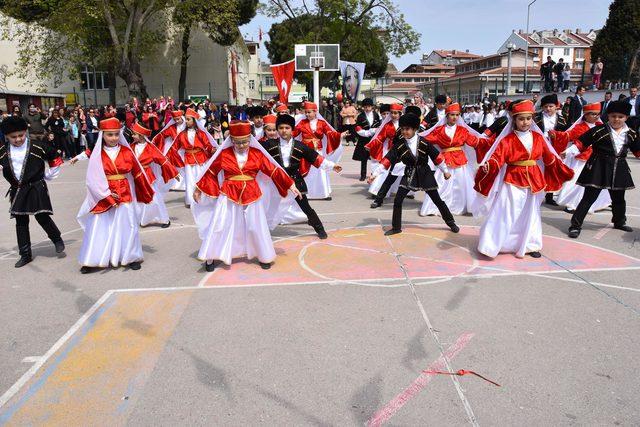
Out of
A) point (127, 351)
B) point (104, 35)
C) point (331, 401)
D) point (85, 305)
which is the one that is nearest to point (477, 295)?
point (331, 401)

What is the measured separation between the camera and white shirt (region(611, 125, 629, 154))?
7.59 meters

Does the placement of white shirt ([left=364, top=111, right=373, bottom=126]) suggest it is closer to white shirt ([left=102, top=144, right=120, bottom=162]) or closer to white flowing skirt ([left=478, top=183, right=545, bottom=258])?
white flowing skirt ([left=478, top=183, right=545, bottom=258])

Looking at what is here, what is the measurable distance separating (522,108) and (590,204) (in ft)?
7.38

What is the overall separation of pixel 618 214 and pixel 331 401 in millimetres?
6411

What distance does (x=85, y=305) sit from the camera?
524 centimetres

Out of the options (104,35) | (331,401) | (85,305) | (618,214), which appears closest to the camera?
(331,401)

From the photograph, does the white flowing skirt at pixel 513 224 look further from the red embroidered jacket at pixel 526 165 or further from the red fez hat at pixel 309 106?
the red fez hat at pixel 309 106

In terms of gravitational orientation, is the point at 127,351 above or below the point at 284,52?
below

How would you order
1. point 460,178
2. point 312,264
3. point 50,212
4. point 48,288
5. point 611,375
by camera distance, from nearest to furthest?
point 611,375 → point 48,288 → point 312,264 → point 50,212 → point 460,178

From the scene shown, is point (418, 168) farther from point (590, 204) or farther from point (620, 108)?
point (620, 108)

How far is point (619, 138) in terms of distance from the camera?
762 centimetres

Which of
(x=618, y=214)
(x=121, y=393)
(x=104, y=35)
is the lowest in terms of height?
(x=121, y=393)

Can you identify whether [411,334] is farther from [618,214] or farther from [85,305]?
[618,214]

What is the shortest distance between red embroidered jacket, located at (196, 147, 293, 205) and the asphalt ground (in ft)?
2.96
